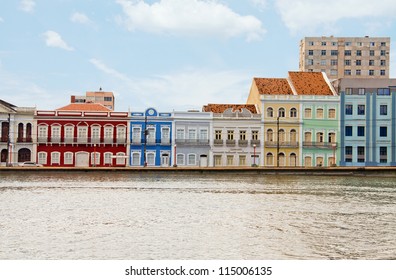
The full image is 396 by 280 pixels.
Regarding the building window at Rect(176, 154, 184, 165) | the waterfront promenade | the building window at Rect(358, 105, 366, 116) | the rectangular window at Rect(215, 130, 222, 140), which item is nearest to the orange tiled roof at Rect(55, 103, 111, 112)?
the building window at Rect(176, 154, 184, 165)

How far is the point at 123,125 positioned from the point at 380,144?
25.9 metres

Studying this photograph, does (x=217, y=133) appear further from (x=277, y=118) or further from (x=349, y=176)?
(x=349, y=176)

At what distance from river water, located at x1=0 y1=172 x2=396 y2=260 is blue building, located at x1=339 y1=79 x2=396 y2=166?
35084mm

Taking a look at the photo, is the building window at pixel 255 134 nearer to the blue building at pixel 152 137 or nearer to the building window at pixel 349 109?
the blue building at pixel 152 137

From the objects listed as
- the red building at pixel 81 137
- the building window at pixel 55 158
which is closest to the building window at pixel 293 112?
the red building at pixel 81 137

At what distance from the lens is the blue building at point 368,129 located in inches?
2408

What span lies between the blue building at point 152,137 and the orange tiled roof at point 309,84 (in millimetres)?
13506

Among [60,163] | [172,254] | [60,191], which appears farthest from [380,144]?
[172,254]

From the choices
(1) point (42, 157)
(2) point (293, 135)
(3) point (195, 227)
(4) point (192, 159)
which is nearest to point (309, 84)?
(2) point (293, 135)

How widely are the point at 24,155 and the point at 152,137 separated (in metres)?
12.7

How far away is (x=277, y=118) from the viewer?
5975cm

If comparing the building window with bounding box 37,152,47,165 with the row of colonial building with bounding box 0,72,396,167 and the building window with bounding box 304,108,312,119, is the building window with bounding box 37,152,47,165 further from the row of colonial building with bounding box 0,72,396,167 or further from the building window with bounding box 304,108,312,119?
the building window with bounding box 304,108,312,119

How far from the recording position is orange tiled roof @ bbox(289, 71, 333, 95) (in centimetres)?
6186
